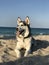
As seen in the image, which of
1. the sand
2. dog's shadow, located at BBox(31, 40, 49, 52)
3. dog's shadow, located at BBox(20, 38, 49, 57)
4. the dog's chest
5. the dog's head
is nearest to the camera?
the sand

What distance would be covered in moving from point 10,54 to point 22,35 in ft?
2.85

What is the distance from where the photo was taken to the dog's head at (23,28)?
391 inches

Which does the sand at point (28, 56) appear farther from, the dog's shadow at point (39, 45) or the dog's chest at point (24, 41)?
the dog's chest at point (24, 41)

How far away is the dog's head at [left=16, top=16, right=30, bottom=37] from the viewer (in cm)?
992

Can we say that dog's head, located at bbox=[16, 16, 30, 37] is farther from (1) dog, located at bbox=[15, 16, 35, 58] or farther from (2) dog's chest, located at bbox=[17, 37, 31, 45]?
(2) dog's chest, located at bbox=[17, 37, 31, 45]

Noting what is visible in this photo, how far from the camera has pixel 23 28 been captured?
32.7 ft

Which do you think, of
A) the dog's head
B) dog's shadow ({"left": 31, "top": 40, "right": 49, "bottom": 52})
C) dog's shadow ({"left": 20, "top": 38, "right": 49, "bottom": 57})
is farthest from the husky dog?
dog's shadow ({"left": 31, "top": 40, "right": 49, "bottom": 52})

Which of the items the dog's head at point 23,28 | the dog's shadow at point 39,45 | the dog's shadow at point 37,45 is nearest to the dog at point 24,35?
the dog's head at point 23,28

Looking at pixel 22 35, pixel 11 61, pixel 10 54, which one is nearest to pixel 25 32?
pixel 22 35

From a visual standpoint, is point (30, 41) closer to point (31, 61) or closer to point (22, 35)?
point (22, 35)

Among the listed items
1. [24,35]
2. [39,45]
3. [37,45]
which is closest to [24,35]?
[24,35]

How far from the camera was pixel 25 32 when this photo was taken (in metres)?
9.95

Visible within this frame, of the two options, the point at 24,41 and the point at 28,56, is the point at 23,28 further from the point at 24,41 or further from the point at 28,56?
the point at 28,56

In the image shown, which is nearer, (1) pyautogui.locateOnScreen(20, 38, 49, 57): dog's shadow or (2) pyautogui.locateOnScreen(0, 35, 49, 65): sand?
(2) pyautogui.locateOnScreen(0, 35, 49, 65): sand
